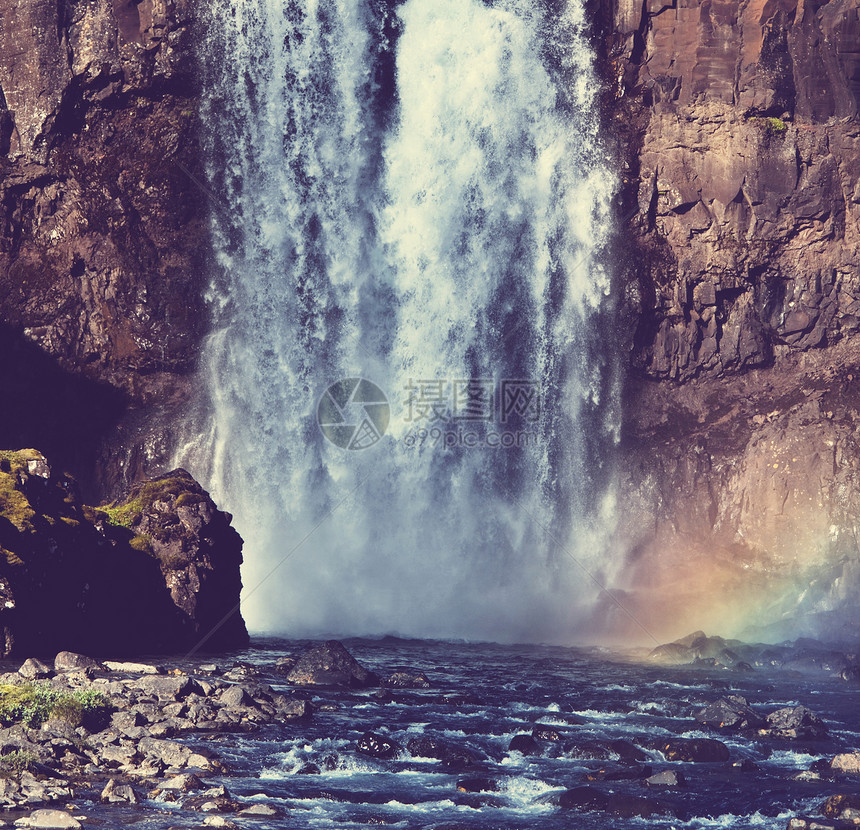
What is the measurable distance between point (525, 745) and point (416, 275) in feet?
101

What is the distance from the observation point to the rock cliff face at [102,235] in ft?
191

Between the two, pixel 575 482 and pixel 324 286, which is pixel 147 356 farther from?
pixel 575 482

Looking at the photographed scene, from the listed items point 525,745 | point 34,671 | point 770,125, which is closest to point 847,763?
point 525,745

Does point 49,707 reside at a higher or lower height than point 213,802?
higher

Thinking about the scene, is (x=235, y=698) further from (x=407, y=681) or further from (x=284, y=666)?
(x=407, y=681)

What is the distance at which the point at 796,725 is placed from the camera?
32.7 meters

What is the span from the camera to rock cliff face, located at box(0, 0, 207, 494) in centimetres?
5828

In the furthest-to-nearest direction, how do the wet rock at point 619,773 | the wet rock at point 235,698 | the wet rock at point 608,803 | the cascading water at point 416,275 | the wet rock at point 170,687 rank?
the cascading water at point 416,275 < the wet rock at point 235,698 < the wet rock at point 170,687 < the wet rock at point 619,773 < the wet rock at point 608,803

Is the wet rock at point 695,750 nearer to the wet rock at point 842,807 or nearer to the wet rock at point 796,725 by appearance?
the wet rock at point 796,725

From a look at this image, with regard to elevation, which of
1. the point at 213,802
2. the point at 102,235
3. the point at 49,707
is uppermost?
the point at 102,235

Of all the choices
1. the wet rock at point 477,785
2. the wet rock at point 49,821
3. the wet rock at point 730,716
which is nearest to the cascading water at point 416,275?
the wet rock at point 730,716

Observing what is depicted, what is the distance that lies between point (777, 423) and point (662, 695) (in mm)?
22993

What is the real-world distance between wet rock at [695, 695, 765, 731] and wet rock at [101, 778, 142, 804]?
586 inches

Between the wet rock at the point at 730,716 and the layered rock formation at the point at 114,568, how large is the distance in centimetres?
1574
